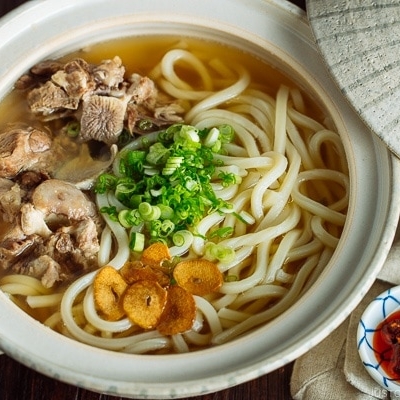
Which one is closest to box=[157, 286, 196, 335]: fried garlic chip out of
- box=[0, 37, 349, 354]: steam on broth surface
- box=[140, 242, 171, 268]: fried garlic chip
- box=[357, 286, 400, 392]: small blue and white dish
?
box=[0, 37, 349, 354]: steam on broth surface

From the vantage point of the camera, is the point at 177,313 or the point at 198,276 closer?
the point at 177,313

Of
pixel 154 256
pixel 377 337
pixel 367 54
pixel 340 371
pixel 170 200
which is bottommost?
pixel 340 371

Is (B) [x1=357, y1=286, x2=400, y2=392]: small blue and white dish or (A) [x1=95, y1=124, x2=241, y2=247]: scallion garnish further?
(A) [x1=95, y1=124, x2=241, y2=247]: scallion garnish

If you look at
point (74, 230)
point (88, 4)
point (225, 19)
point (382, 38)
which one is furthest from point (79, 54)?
point (382, 38)

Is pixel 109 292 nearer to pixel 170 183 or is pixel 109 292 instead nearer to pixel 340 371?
pixel 170 183

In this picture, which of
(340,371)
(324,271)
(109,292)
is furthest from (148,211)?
(340,371)

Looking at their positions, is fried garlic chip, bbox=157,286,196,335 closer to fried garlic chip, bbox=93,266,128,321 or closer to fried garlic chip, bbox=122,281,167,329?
fried garlic chip, bbox=122,281,167,329

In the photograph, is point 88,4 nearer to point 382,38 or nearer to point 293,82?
point 293,82
